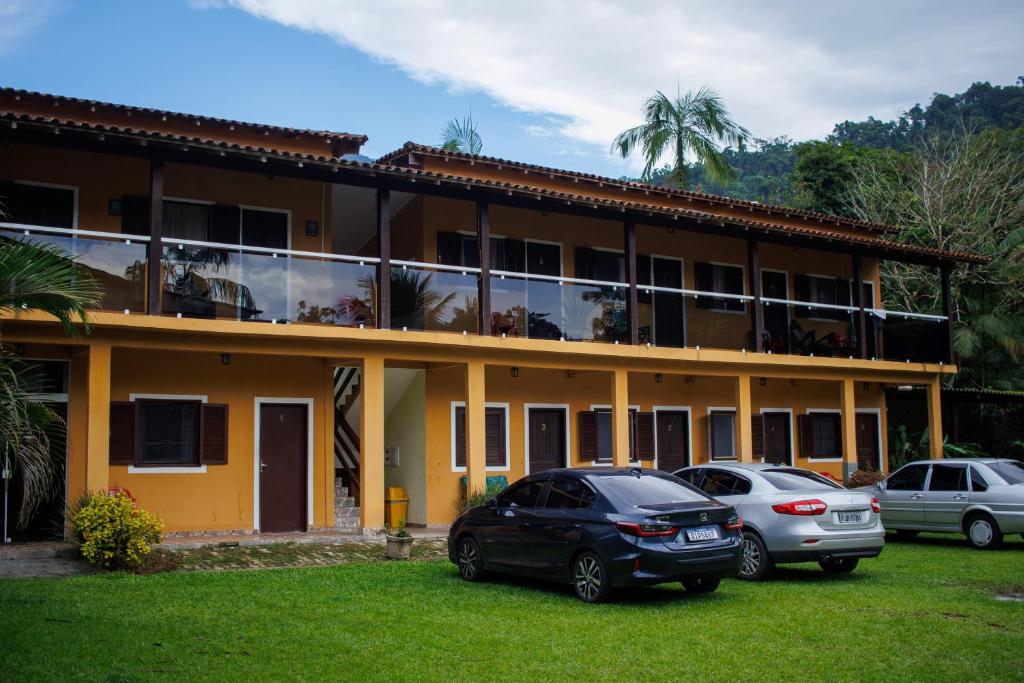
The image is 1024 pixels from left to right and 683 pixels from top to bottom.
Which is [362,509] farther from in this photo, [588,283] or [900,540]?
[900,540]

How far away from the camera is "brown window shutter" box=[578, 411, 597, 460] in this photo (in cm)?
2075

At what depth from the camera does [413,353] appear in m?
16.9

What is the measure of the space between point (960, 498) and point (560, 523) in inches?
328

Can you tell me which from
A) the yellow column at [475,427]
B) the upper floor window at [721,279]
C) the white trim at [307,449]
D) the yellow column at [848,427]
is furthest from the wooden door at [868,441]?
the white trim at [307,449]

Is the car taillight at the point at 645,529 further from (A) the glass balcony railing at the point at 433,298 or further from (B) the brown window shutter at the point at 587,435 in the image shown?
(B) the brown window shutter at the point at 587,435

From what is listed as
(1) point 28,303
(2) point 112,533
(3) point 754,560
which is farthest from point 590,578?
(2) point 112,533

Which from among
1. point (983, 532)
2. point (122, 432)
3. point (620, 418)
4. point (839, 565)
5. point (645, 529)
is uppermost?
point (620, 418)

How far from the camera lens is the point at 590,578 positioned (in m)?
10.4

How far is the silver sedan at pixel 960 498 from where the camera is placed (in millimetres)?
15320

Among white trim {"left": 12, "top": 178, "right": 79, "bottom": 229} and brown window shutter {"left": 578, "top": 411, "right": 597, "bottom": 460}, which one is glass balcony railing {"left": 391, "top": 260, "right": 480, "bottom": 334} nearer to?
brown window shutter {"left": 578, "top": 411, "right": 597, "bottom": 460}

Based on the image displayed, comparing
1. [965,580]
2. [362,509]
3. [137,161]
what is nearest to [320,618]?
[362,509]

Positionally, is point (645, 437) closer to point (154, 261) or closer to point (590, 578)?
point (154, 261)

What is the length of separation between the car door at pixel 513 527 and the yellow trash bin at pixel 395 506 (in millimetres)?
6680

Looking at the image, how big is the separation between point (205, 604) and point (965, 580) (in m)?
9.03
